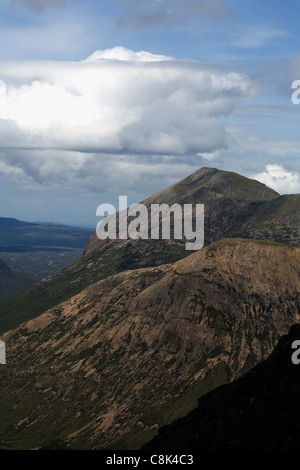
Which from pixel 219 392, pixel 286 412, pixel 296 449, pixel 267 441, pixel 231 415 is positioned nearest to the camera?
pixel 296 449

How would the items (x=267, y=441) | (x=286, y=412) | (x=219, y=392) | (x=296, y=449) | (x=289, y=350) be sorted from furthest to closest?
(x=219, y=392) < (x=289, y=350) < (x=286, y=412) < (x=267, y=441) < (x=296, y=449)

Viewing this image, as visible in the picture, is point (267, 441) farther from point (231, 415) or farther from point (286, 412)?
point (231, 415)
